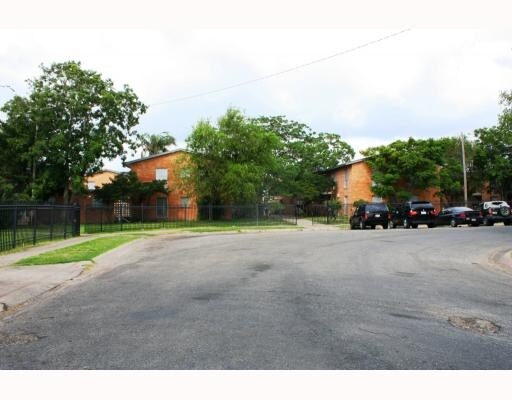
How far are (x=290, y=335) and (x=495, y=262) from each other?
32.2ft

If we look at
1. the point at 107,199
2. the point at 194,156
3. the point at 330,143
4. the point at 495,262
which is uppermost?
the point at 330,143

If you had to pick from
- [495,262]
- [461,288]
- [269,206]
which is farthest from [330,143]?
[461,288]

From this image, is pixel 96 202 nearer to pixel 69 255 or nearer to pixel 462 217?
pixel 69 255

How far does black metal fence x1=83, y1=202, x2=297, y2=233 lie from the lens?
33.1m

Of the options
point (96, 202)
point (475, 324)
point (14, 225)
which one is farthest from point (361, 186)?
point (475, 324)

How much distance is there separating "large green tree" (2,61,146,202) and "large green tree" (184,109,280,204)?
7669mm

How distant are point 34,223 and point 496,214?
28.4 metres

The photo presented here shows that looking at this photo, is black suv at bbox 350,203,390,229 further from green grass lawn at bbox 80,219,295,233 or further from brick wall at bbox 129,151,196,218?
brick wall at bbox 129,151,196,218

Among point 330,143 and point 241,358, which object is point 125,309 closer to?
point 241,358

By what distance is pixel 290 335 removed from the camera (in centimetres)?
508

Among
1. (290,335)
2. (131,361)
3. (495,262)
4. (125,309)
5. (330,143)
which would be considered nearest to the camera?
(131,361)

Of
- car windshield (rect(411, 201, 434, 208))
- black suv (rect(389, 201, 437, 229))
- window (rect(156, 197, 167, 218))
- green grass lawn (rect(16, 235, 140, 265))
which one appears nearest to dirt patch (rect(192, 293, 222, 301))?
green grass lawn (rect(16, 235, 140, 265))

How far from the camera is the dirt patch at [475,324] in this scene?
5500mm

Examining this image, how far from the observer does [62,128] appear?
3606 cm
